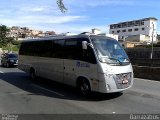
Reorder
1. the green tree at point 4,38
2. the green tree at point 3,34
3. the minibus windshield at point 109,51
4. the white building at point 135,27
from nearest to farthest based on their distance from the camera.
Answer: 1. the minibus windshield at point 109,51
2. the green tree at point 3,34
3. the green tree at point 4,38
4. the white building at point 135,27

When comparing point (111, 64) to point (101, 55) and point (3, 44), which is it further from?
point (3, 44)

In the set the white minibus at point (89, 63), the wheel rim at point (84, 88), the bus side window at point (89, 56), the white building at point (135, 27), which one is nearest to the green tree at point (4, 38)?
A: the white building at point (135, 27)

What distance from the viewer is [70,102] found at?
10453 mm

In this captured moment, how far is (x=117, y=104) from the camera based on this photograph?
32.7ft

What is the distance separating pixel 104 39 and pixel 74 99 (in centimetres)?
267

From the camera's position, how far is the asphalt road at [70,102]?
359 inches

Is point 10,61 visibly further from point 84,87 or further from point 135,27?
point 135,27

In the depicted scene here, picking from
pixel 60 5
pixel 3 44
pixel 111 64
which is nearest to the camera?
pixel 60 5

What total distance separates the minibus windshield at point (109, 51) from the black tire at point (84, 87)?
1.27 metres

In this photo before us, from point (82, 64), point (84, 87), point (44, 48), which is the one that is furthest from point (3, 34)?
point (84, 87)

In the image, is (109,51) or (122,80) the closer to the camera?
(122,80)

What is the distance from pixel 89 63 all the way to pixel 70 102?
5.56 ft

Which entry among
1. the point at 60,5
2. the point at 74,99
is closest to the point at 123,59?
the point at 74,99

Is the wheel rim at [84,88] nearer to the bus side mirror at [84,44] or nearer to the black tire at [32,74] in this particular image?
the bus side mirror at [84,44]
